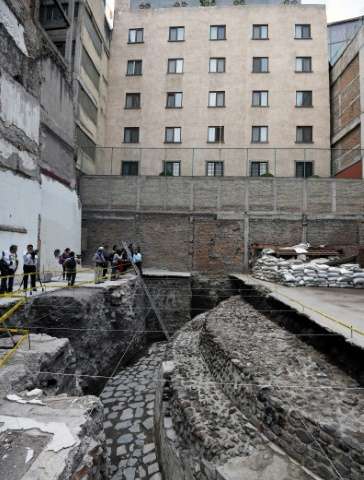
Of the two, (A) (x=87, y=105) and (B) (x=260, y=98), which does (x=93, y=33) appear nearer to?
(A) (x=87, y=105)

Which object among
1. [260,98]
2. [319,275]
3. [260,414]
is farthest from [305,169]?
[260,414]

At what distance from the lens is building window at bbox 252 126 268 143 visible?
72.0 feet

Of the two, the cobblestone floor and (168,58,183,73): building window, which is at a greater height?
(168,58,183,73): building window

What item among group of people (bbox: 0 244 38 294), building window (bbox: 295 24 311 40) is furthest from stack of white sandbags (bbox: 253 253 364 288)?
building window (bbox: 295 24 311 40)

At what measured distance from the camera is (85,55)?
60.1 ft

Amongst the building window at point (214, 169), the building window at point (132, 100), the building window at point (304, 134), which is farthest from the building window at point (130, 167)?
the building window at point (304, 134)

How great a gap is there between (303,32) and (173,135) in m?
12.3

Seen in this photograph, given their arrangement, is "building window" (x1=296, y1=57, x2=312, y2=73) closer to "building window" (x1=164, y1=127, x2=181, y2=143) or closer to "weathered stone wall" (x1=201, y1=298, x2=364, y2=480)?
"building window" (x1=164, y1=127, x2=181, y2=143)

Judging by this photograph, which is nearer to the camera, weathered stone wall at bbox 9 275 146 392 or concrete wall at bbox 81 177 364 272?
weathered stone wall at bbox 9 275 146 392

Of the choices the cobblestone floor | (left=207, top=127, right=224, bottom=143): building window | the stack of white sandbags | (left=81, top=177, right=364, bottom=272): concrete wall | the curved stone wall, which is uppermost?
(left=207, top=127, right=224, bottom=143): building window

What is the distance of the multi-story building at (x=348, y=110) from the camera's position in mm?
18422

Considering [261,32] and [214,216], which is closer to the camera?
[214,216]

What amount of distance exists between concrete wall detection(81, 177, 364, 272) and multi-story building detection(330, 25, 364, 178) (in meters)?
2.72

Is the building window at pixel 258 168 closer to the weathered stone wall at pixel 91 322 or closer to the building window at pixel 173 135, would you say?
the building window at pixel 173 135
